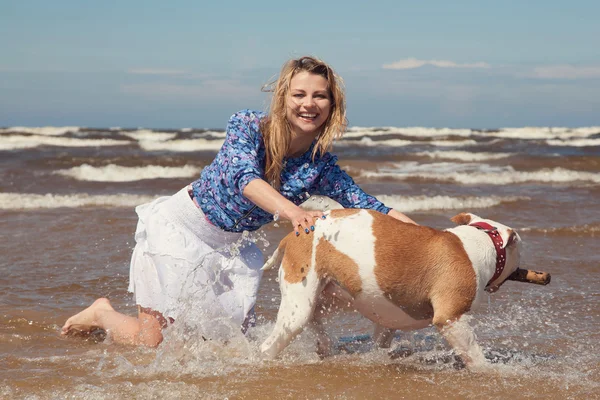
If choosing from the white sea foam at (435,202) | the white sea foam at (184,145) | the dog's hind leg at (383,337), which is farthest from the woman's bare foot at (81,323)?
the white sea foam at (184,145)

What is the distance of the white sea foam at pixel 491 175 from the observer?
1782 centimetres

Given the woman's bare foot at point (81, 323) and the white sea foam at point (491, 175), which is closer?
the woman's bare foot at point (81, 323)

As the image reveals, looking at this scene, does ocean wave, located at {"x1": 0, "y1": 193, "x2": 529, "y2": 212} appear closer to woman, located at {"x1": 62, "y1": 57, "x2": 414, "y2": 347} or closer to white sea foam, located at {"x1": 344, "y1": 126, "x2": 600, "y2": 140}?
woman, located at {"x1": 62, "y1": 57, "x2": 414, "y2": 347}

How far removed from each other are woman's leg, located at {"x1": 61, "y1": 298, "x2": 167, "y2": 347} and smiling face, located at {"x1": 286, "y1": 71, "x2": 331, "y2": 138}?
1676 mm

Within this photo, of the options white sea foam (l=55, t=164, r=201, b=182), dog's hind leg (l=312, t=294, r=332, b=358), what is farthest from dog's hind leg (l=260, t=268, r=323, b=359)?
white sea foam (l=55, t=164, r=201, b=182)

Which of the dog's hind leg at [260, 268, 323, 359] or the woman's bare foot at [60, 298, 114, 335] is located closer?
the dog's hind leg at [260, 268, 323, 359]

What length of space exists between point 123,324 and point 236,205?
1418mm

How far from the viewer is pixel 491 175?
727 inches

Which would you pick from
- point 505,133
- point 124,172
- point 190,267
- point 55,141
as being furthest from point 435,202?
point 505,133

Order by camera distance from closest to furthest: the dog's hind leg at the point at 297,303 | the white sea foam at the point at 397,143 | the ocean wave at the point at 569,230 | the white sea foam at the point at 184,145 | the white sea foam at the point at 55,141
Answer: the dog's hind leg at the point at 297,303 → the ocean wave at the point at 569,230 → the white sea foam at the point at 184,145 → the white sea foam at the point at 55,141 → the white sea foam at the point at 397,143

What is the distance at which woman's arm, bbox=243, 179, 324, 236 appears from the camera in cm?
395

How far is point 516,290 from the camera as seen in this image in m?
6.83

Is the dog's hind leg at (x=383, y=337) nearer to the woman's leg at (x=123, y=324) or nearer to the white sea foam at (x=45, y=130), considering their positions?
the woman's leg at (x=123, y=324)

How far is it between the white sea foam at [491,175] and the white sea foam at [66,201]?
7347mm
